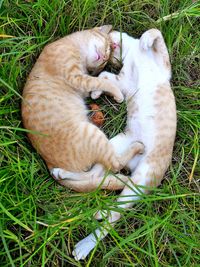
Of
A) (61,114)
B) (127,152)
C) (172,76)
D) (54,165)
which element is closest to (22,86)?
(61,114)

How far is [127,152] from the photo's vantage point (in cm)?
290

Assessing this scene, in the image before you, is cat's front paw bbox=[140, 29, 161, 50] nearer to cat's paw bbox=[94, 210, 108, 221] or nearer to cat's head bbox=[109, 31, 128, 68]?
cat's head bbox=[109, 31, 128, 68]

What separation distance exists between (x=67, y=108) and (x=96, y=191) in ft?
2.00

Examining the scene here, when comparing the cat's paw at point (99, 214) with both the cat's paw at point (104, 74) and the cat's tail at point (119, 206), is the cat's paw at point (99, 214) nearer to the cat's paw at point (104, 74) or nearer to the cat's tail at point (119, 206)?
the cat's tail at point (119, 206)

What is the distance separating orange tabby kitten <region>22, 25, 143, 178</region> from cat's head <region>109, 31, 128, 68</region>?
0.23 feet

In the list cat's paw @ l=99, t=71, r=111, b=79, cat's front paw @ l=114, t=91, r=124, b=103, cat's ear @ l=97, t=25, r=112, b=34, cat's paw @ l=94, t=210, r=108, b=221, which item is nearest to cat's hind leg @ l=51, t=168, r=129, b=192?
cat's paw @ l=94, t=210, r=108, b=221

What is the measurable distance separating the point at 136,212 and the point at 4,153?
886mm

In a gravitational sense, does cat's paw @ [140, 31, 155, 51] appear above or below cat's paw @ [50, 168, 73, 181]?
above

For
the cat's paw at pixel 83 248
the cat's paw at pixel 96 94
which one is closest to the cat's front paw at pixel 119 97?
the cat's paw at pixel 96 94

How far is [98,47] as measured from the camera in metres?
3.26

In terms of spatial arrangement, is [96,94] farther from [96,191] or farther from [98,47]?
[96,191]

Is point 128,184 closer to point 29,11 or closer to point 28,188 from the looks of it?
point 28,188

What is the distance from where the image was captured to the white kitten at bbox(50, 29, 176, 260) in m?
2.79

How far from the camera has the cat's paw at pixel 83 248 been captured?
2.66 meters
